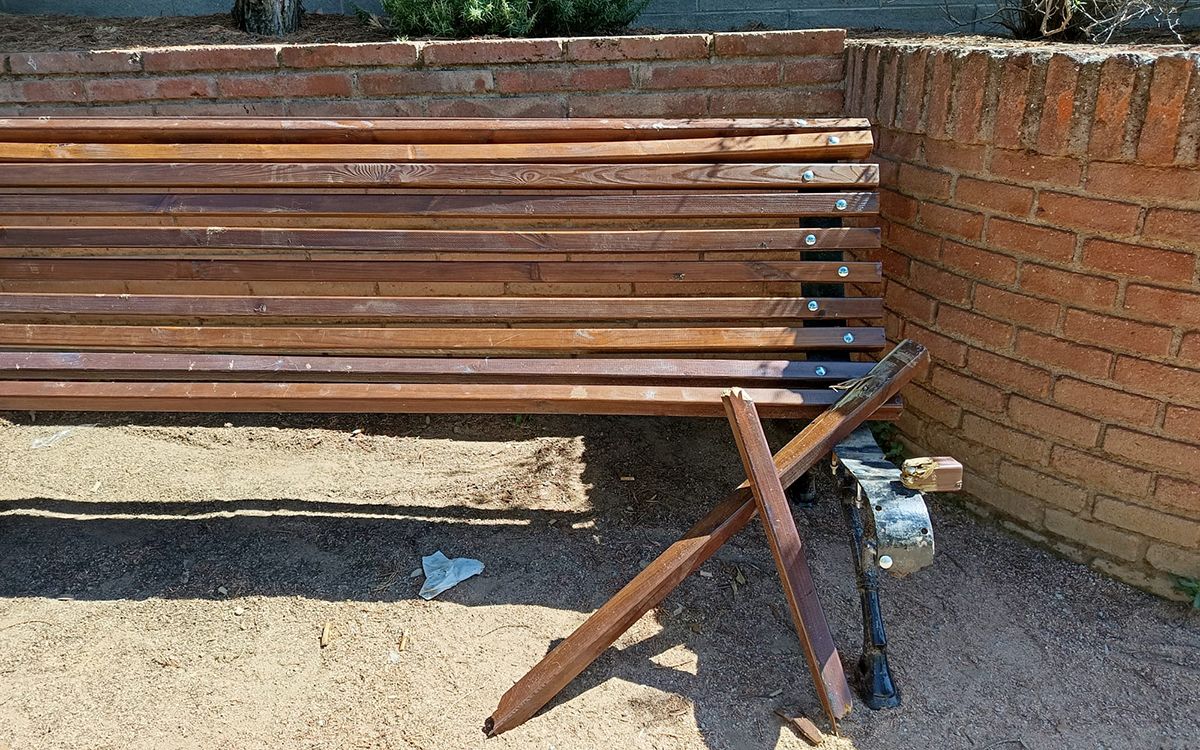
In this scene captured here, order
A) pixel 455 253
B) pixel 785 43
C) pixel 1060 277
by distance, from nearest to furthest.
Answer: pixel 1060 277 < pixel 455 253 < pixel 785 43

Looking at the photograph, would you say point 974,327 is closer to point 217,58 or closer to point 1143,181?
point 1143,181

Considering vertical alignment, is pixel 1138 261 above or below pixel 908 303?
above

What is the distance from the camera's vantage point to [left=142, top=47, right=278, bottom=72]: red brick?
3326 mm

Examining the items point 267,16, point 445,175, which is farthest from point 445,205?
point 267,16

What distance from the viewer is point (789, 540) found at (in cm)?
219

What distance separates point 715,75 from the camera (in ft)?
10.5

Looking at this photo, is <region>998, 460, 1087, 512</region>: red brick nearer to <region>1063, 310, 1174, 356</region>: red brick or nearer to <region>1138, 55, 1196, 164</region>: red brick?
<region>1063, 310, 1174, 356</region>: red brick

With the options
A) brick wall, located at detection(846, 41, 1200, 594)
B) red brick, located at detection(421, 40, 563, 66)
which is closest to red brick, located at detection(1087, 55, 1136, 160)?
brick wall, located at detection(846, 41, 1200, 594)

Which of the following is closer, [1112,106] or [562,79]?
[1112,106]

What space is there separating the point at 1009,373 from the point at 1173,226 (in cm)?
60

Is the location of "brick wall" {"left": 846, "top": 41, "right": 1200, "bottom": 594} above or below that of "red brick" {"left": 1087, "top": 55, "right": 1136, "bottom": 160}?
below

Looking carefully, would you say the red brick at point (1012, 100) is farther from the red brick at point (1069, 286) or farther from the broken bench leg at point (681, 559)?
the broken bench leg at point (681, 559)

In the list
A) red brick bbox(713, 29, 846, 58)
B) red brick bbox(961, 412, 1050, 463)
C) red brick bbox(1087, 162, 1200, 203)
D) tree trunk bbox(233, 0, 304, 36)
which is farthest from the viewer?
tree trunk bbox(233, 0, 304, 36)

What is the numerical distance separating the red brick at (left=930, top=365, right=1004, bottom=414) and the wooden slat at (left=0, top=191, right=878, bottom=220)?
0.66m
